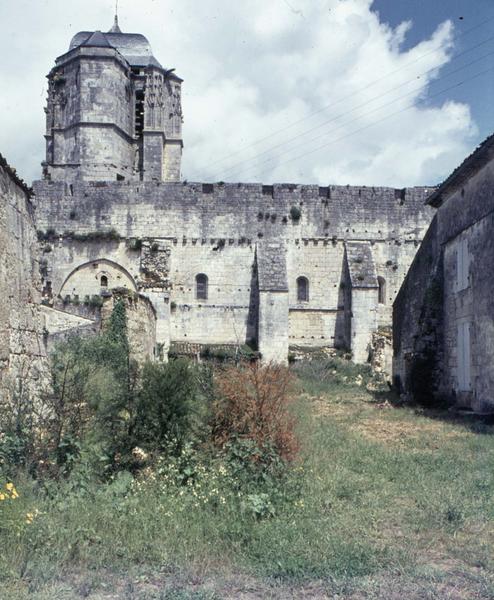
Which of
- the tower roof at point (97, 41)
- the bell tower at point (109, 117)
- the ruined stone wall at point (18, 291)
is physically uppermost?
the tower roof at point (97, 41)

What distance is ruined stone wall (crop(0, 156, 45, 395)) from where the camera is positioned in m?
10.2

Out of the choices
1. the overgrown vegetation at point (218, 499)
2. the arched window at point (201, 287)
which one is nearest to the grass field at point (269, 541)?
the overgrown vegetation at point (218, 499)

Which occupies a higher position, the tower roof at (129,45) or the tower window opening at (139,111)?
the tower roof at (129,45)

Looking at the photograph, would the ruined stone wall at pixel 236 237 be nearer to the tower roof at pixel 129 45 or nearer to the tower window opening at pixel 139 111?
the tower window opening at pixel 139 111

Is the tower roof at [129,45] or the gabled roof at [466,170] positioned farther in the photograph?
the tower roof at [129,45]

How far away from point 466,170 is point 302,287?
13.6 meters

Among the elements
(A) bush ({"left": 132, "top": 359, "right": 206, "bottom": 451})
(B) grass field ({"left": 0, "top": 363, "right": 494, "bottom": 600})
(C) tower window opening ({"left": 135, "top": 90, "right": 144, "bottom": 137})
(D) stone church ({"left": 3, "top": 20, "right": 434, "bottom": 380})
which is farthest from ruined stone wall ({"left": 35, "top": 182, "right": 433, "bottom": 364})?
(B) grass field ({"left": 0, "top": 363, "right": 494, "bottom": 600})

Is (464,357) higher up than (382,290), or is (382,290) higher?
(382,290)

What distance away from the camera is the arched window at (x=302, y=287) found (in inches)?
1164

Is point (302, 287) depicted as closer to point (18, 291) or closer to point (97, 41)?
point (18, 291)

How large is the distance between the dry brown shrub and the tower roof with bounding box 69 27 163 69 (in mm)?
33894

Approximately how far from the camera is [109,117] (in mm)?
36812

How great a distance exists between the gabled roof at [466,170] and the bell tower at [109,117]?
2003cm

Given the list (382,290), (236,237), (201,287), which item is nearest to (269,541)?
(201,287)
